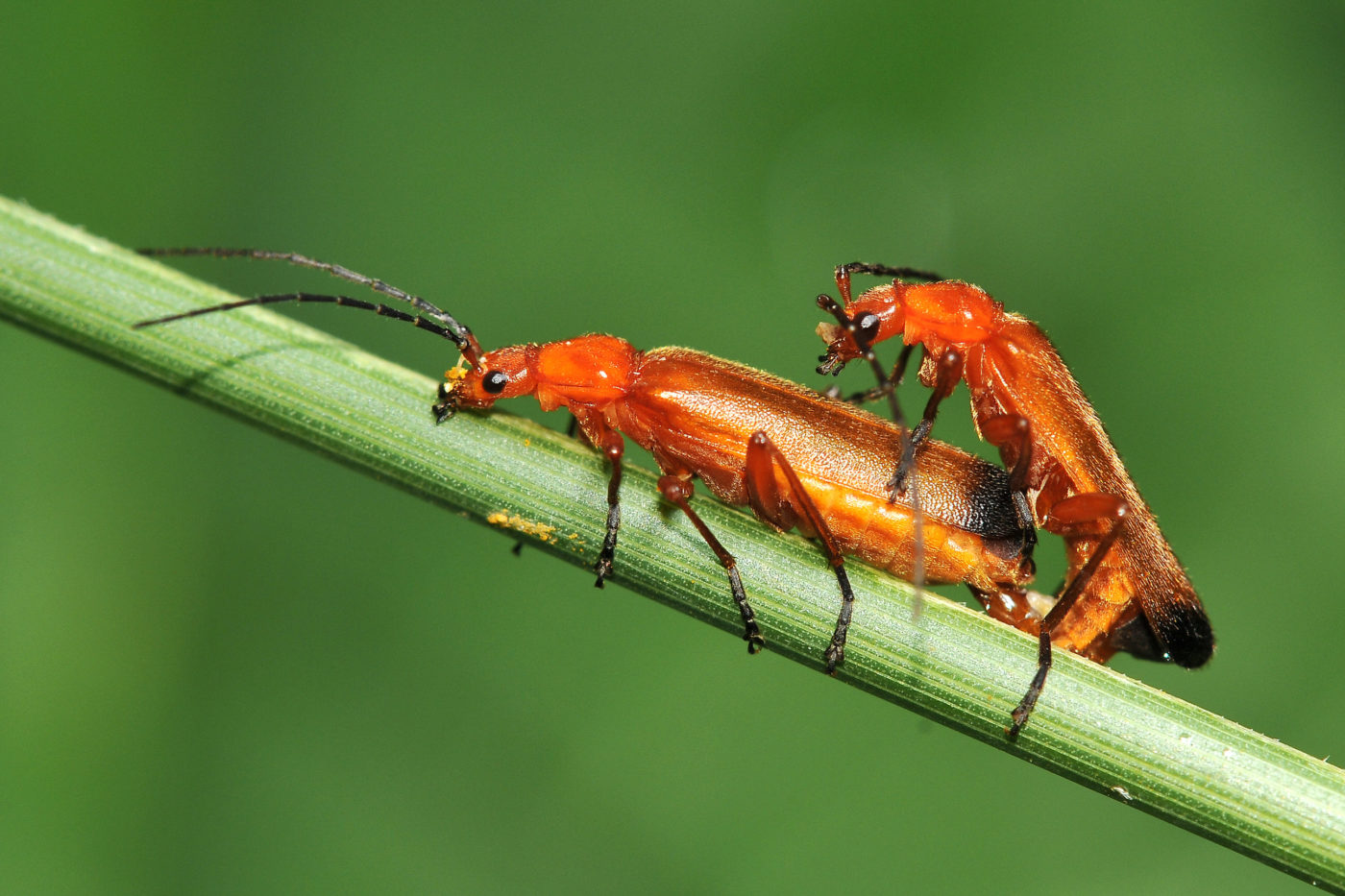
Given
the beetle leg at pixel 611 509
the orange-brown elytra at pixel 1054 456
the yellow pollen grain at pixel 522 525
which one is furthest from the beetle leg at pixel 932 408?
the yellow pollen grain at pixel 522 525

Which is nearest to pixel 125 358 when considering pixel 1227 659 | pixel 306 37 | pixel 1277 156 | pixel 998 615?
pixel 306 37

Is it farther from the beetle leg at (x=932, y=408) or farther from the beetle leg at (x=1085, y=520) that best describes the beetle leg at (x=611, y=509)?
the beetle leg at (x=1085, y=520)

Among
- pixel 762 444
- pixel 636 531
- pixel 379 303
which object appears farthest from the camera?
pixel 379 303

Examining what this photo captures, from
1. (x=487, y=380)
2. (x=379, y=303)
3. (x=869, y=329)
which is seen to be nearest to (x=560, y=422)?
(x=379, y=303)

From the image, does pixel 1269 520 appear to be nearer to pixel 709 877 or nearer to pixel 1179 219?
pixel 1179 219

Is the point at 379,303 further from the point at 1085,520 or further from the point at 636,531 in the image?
the point at 1085,520
